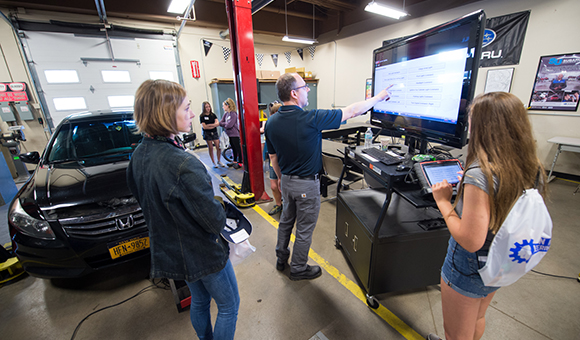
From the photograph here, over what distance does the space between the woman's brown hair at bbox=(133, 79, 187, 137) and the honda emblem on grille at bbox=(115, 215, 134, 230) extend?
1308 millimetres

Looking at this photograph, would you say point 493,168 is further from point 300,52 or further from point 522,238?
point 300,52

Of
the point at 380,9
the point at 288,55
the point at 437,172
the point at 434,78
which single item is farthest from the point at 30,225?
the point at 288,55

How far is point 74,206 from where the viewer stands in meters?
1.87

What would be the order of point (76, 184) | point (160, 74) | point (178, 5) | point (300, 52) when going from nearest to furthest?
point (76, 184) → point (178, 5) → point (160, 74) → point (300, 52)

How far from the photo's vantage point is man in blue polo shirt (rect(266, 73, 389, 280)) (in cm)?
176

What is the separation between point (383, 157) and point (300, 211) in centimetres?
80

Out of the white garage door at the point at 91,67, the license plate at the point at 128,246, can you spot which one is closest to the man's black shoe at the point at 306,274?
the license plate at the point at 128,246

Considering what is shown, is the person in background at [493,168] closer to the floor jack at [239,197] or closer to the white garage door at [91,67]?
the floor jack at [239,197]

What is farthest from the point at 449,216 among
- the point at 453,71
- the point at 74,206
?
the point at 74,206

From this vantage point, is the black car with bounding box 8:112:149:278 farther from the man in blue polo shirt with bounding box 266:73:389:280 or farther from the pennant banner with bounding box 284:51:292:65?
the pennant banner with bounding box 284:51:292:65

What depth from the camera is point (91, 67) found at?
20.4 feet

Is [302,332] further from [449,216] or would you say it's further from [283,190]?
[449,216]

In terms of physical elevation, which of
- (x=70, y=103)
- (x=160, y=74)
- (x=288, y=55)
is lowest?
(x=70, y=103)

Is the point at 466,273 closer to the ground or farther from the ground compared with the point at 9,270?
farther from the ground
